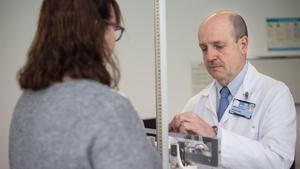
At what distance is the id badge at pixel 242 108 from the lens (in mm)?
1433

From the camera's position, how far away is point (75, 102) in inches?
25.6

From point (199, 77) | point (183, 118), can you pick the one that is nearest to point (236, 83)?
point (183, 118)

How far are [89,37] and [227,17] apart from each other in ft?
3.21

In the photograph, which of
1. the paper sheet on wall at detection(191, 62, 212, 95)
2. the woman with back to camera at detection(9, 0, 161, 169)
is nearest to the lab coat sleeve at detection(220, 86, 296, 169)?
the woman with back to camera at detection(9, 0, 161, 169)

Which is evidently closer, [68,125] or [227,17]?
[68,125]

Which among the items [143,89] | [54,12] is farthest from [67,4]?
[143,89]

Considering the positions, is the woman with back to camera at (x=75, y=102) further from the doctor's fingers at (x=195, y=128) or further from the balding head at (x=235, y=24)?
the balding head at (x=235, y=24)

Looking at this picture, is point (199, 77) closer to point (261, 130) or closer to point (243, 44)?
point (243, 44)

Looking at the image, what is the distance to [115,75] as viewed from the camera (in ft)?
2.46

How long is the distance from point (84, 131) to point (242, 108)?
0.96 metres

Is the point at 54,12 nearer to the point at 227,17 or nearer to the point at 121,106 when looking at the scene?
the point at 121,106

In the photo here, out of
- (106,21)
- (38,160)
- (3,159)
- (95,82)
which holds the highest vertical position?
(106,21)

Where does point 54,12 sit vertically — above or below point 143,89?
above

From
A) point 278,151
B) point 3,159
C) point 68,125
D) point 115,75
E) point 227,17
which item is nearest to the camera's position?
point 68,125
